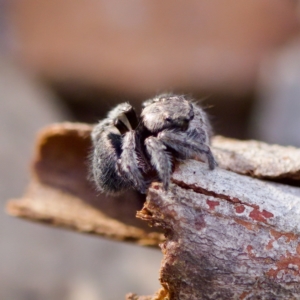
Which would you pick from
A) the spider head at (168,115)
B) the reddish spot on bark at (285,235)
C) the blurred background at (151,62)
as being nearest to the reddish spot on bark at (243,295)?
the reddish spot on bark at (285,235)

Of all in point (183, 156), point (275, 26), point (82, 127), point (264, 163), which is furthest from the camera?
point (275, 26)

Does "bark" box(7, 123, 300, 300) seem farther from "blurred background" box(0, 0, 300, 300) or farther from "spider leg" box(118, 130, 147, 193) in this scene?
"blurred background" box(0, 0, 300, 300)

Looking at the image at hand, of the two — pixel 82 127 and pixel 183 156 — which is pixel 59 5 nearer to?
pixel 82 127

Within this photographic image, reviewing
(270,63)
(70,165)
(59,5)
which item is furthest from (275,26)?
(70,165)

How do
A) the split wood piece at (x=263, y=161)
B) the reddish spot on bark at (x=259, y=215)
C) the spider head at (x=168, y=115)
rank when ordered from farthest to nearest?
the split wood piece at (x=263, y=161) → the spider head at (x=168, y=115) → the reddish spot on bark at (x=259, y=215)

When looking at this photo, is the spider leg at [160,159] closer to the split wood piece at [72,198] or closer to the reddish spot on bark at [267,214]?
the reddish spot on bark at [267,214]

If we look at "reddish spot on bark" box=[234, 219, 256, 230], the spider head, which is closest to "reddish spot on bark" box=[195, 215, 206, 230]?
"reddish spot on bark" box=[234, 219, 256, 230]
